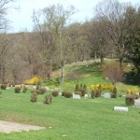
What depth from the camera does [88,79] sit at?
193 ft


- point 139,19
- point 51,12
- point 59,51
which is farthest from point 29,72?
point 139,19

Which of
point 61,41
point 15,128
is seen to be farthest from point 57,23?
point 15,128

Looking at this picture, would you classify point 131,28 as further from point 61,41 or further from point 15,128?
point 15,128

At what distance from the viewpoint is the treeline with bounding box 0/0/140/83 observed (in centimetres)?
6181

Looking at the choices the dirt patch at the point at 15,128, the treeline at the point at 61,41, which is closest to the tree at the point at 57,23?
the treeline at the point at 61,41

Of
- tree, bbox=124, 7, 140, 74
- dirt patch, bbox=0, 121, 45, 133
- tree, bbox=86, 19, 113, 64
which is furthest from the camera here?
tree, bbox=86, 19, 113, 64

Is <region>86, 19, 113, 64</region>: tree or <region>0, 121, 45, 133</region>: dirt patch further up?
<region>86, 19, 113, 64</region>: tree

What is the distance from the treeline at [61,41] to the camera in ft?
203

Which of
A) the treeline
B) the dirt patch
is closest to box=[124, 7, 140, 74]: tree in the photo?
the treeline

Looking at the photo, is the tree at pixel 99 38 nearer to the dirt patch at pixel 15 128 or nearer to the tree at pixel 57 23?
the tree at pixel 57 23

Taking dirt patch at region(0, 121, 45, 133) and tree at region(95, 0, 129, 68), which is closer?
dirt patch at region(0, 121, 45, 133)

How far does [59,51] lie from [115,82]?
1510 centimetres

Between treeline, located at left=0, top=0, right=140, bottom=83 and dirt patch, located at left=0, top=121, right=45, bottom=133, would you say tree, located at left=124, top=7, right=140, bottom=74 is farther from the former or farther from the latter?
dirt patch, located at left=0, top=121, right=45, bottom=133

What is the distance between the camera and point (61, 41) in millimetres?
61938
